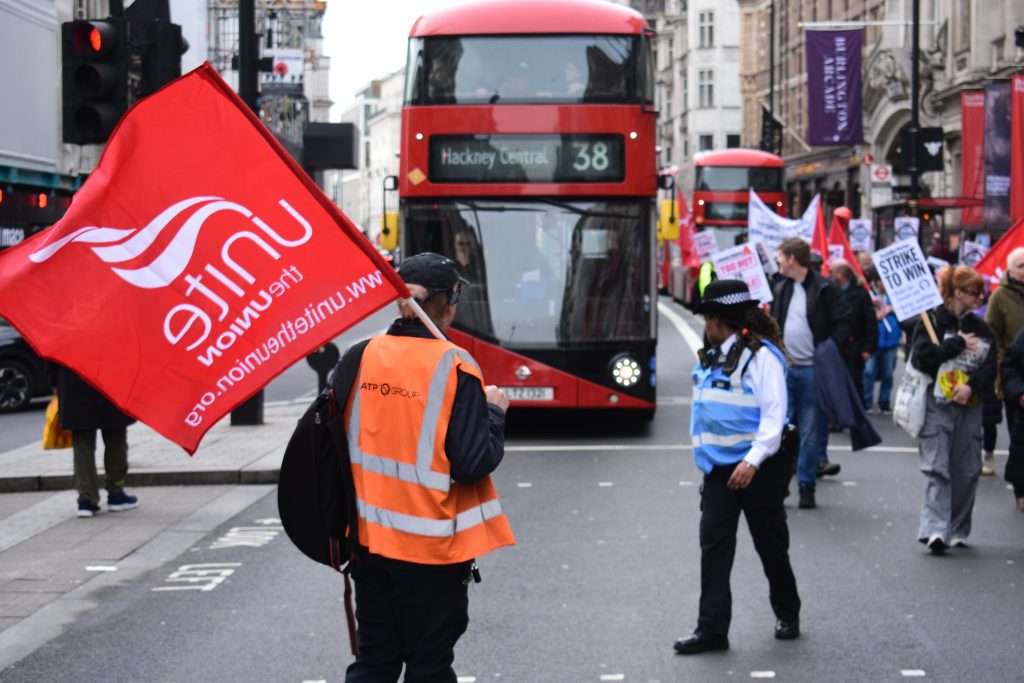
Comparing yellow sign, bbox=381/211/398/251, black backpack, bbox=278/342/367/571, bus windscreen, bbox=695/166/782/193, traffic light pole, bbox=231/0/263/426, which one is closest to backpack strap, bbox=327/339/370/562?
black backpack, bbox=278/342/367/571

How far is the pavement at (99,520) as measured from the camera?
7.86m

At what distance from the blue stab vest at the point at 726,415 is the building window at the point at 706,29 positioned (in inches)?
3769

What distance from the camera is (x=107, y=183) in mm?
4648

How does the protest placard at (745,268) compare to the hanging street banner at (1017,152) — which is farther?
the hanging street banner at (1017,152)

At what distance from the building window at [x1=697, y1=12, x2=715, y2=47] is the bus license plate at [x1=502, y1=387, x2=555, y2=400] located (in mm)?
88591

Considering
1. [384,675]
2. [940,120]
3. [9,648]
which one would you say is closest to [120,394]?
[384,675]

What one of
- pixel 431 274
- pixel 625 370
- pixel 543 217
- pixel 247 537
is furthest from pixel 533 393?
pixel 431 274

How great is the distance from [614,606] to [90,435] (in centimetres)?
435

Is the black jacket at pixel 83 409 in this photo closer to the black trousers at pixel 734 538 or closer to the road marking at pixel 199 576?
the road marking at pixel 199 576

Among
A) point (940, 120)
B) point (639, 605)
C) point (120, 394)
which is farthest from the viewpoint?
point (940, 120)

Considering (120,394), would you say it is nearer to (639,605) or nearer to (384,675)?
(384,675)

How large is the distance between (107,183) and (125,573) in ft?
14.5

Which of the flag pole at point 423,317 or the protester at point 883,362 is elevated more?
the flag pole at point 423,317

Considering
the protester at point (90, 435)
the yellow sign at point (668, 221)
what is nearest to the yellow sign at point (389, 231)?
the yellow sign at point (668, 221)
